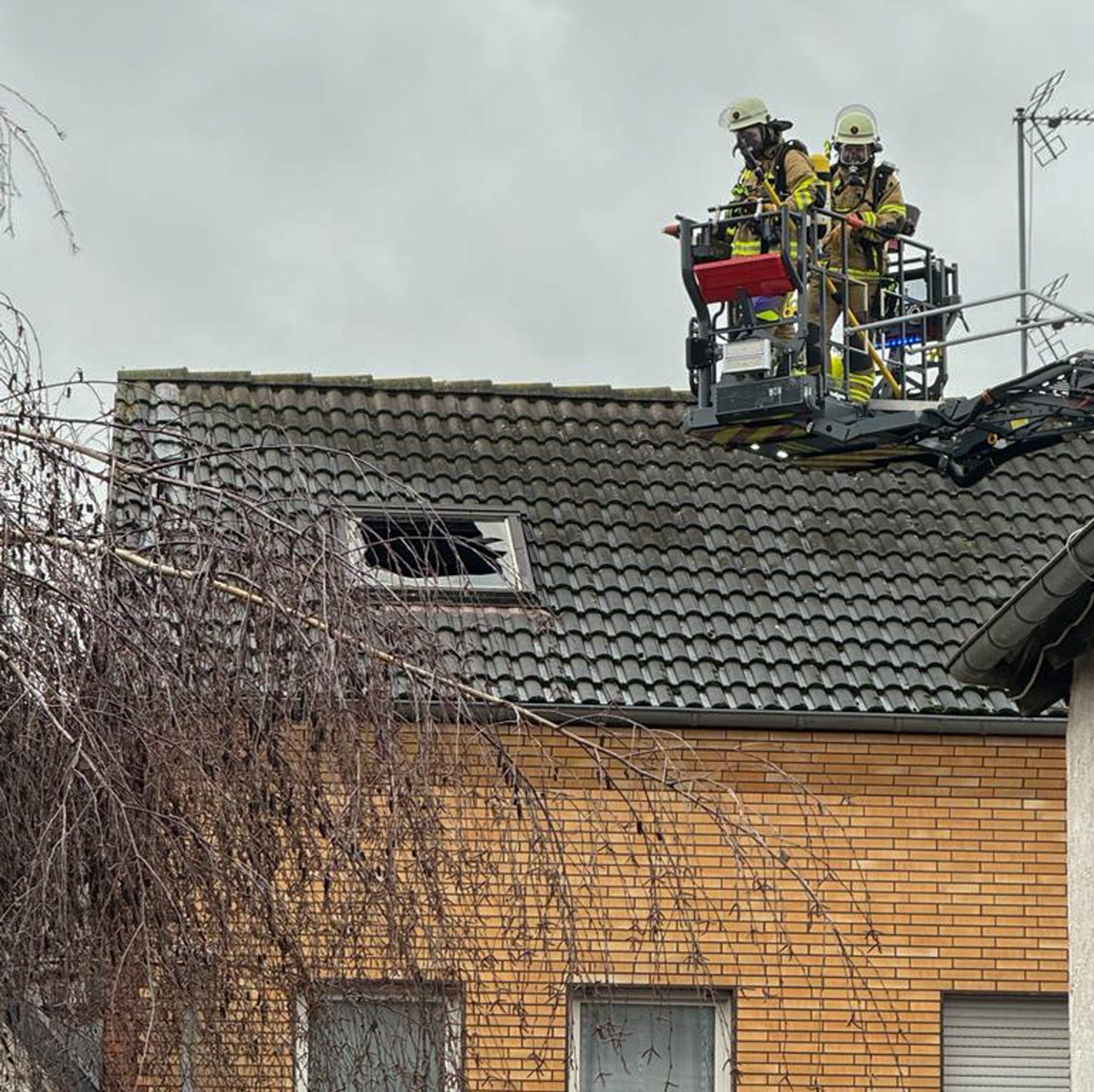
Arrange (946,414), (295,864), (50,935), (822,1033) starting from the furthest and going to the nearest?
(946,414) < (822,1033) < (295,864) < (50,935)

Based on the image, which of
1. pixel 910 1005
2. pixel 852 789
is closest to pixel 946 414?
pixel 852 789

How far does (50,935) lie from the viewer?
5.02m

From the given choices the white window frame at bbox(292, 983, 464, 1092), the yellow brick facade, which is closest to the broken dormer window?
the white window frame at bbox(292, 983, 464, 1092)

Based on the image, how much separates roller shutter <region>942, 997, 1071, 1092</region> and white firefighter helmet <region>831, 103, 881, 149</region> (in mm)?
5048

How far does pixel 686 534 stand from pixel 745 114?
2.53 metres

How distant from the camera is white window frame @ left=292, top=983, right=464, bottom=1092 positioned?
5.30m

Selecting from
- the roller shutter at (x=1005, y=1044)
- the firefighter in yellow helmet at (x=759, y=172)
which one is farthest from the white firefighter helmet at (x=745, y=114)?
the roller shutter at (x=1005, y=1044)

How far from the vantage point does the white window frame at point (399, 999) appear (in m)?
5.30

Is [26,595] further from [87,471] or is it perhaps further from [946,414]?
[946,414]

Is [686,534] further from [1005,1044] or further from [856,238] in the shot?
[1005,1044]

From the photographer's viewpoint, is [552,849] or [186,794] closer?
[186,794]

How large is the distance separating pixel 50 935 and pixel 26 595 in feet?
2.59

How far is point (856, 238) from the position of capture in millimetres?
13906

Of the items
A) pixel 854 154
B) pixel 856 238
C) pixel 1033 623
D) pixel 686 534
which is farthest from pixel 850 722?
pixel 1033 623
